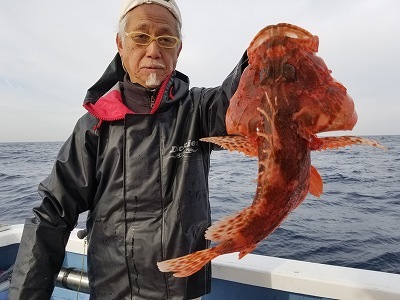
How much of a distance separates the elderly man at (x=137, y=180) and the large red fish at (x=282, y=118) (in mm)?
799

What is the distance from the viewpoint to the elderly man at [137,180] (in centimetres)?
259

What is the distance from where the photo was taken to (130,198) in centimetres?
266

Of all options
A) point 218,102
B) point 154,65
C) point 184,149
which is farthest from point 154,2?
point 184,149

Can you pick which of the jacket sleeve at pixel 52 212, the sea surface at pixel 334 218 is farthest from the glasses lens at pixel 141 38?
the sea surface at pixel 334 218

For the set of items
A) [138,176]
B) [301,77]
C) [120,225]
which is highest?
[301,77]

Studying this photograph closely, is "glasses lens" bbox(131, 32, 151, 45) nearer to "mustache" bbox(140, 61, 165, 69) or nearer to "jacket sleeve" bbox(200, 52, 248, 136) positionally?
"mustache" bbox(140, 61, 165, 69)

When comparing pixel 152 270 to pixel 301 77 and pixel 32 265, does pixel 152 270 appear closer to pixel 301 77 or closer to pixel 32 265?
pixel 32 265

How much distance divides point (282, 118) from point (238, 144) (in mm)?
259

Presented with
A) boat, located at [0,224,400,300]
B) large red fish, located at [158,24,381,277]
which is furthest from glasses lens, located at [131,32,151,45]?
boat, located at [0,224,400,300]

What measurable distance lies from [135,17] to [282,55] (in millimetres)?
1472

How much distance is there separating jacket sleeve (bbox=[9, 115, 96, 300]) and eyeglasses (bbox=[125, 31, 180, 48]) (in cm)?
77

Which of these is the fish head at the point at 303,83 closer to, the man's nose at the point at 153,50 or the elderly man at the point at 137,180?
the elderly man at the point at 137,180

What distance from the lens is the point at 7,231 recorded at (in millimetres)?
5395

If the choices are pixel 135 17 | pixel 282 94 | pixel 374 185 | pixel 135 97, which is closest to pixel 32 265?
pixel 135 97
